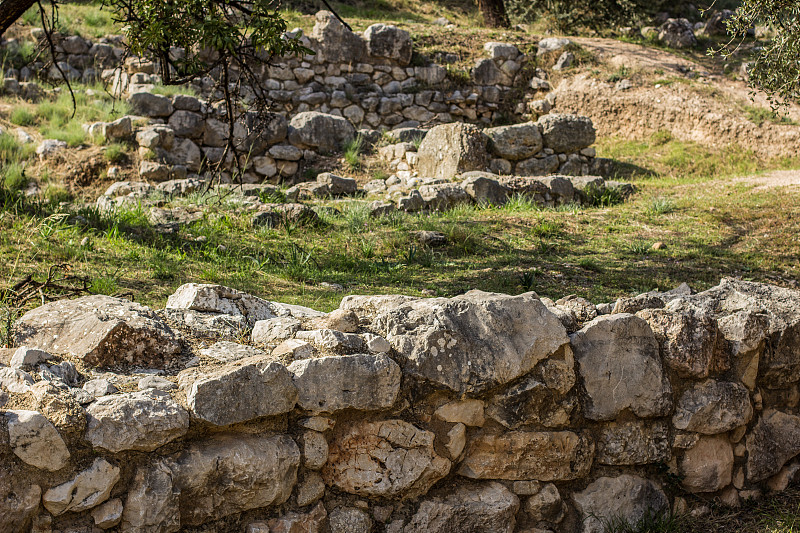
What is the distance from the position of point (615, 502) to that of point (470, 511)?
706 mm

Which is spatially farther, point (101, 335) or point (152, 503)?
point (101, 335)

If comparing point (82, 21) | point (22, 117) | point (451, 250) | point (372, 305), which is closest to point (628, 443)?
point (372, 305)

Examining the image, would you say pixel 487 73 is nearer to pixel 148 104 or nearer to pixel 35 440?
pixel 148 104

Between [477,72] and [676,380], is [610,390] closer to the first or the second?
[676,380]

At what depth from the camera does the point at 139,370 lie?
9.09 feet

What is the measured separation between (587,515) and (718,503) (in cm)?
74

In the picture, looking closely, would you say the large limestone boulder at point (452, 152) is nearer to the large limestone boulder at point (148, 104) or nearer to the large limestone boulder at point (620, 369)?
the large limestone boulder at point (148, 104)

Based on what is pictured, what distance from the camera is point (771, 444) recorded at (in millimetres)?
3404

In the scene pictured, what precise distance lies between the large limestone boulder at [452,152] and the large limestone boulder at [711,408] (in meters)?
6.95

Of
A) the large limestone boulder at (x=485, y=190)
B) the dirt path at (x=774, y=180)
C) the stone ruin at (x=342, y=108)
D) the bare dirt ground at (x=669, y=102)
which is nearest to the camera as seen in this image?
the large limestone boulder at (x=485, y=190)

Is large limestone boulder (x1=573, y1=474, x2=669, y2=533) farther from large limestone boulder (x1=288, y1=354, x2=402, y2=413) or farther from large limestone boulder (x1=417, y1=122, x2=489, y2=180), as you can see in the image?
large limestone boulder (x1=417, y1=122, x2=489, y2=180)

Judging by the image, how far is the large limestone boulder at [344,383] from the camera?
2.67 meters

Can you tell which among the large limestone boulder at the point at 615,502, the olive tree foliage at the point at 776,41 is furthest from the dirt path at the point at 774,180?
the large limestone boulder at the point at 615,502

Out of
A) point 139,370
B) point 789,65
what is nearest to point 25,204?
point 139,370
